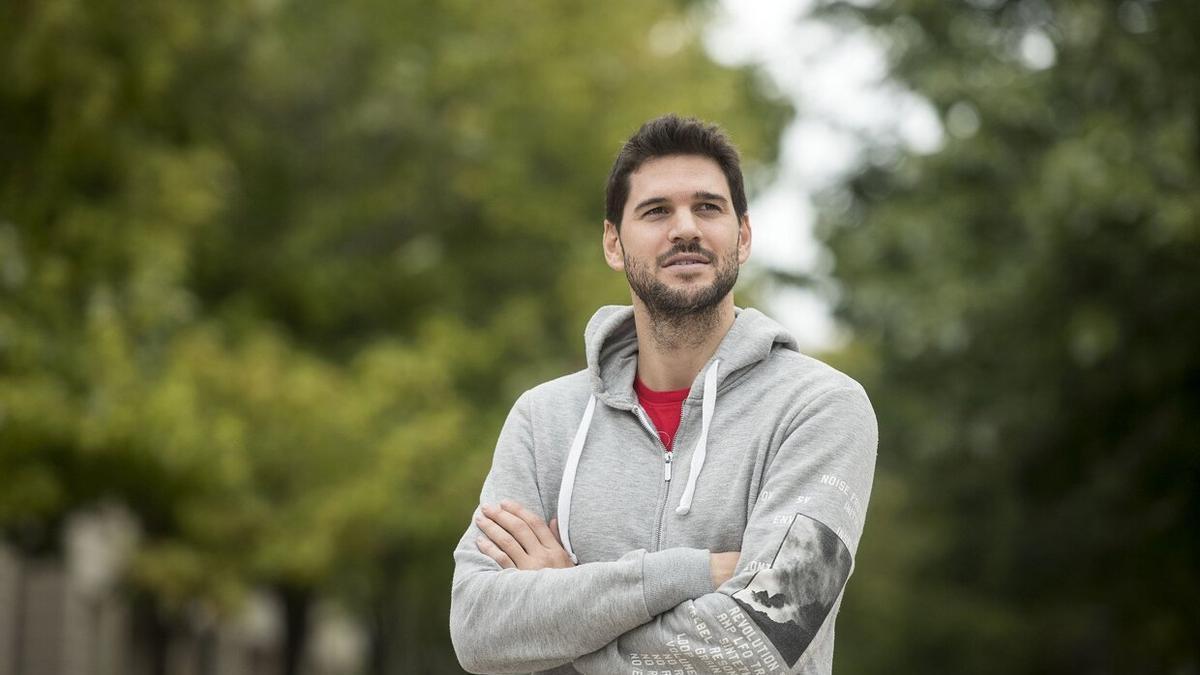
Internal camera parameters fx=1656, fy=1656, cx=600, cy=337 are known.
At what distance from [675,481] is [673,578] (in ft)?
1.03

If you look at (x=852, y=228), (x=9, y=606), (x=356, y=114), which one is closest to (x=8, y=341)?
(x=356, y=114)

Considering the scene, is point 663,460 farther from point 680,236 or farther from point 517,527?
point 680,236

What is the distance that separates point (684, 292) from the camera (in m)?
4.02

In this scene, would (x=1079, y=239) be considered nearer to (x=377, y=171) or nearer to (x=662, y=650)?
(x=377, y=171)

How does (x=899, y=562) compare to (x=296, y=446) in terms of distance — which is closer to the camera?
(x=296, y=446)

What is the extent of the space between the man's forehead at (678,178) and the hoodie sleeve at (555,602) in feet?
2.91

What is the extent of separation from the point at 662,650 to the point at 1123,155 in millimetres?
10740

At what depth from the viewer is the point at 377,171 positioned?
1677cm

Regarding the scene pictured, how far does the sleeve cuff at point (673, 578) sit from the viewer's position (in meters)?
3.73

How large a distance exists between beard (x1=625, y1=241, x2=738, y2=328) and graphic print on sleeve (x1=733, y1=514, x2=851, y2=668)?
59cm

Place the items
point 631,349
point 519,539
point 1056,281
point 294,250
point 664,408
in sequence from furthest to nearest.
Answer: point 294,250, point 1056,281, point 631,349, point 664,408, point 519,539

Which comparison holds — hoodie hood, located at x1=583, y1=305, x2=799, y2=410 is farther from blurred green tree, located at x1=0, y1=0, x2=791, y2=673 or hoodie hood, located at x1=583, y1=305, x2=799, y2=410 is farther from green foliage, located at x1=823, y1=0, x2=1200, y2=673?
green foliage, located at x1=823, y1=0, x2=1200, y2=673

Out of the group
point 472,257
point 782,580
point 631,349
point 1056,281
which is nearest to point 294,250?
point 472,257

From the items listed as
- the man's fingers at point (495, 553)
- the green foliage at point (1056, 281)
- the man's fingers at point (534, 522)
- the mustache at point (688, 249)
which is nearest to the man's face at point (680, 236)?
the mustache at point (688, 249)
